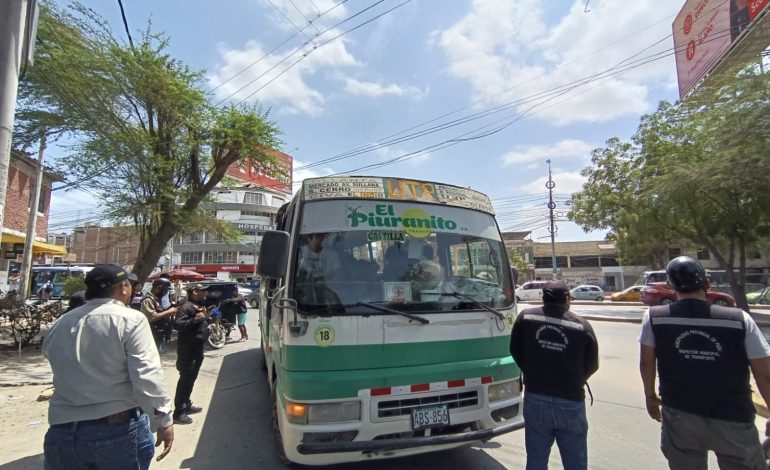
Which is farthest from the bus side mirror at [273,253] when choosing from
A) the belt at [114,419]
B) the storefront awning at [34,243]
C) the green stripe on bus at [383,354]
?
the storefront awning at [34,243]

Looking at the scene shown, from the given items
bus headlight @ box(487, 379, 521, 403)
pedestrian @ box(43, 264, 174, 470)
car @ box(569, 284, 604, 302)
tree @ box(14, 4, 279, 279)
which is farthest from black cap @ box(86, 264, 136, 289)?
car @ box(569, 284, 604, 302)

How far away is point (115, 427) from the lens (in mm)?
2293

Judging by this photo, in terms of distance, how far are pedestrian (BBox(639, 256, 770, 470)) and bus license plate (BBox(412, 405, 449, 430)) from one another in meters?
1.47

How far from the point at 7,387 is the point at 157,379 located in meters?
6.69

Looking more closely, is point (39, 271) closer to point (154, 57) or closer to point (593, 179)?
point (154, 57)

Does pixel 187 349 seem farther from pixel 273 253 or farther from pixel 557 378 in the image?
pixel 557 378

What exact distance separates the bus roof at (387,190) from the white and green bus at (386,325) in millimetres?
13

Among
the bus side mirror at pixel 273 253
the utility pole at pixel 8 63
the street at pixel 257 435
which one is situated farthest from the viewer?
the utility pole at pixel 8 63

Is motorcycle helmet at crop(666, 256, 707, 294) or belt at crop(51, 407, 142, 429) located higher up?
motorcycle helmet at crop(666, 256, 707, 294)

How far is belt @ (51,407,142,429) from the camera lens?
225 centimetres

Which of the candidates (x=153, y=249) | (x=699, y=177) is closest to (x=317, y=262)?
(x=153, y=249)

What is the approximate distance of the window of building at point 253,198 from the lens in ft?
192

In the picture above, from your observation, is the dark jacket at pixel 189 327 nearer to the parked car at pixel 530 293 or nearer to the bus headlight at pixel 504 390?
the bus headlight at pixel 504 390

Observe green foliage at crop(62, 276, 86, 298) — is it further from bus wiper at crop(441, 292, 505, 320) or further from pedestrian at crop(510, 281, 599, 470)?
pedestrian at crop(510, 281, 599, 470)
